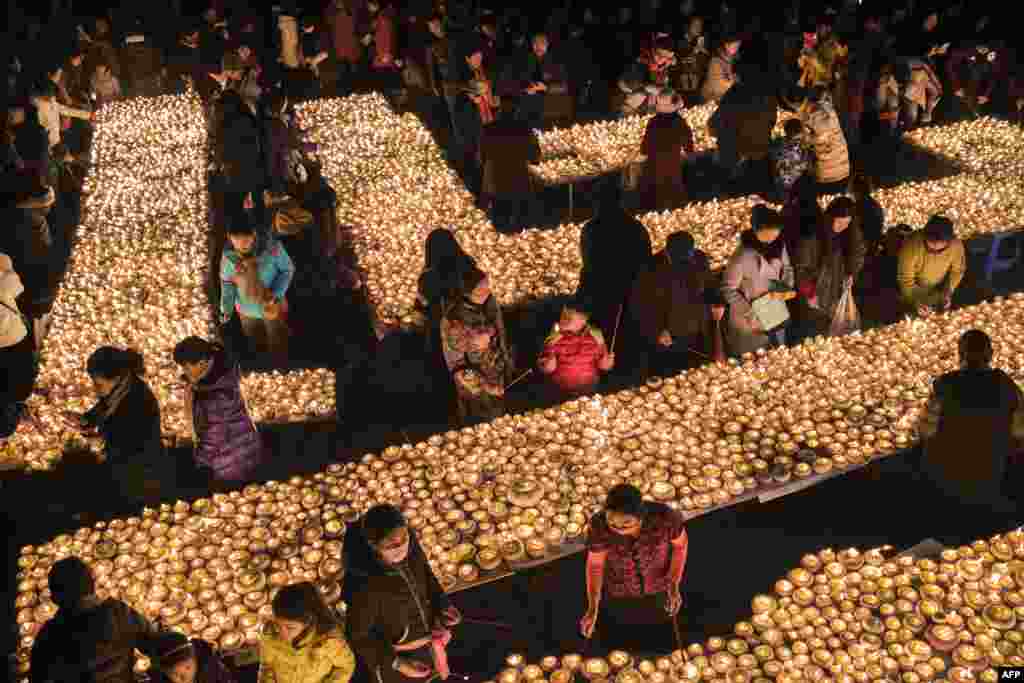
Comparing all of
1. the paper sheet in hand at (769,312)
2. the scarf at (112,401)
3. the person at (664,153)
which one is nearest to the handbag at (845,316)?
the paper sheet in hand at (769,312)

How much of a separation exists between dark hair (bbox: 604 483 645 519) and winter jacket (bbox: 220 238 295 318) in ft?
12.7

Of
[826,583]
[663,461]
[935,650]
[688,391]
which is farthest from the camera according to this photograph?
[688,391]

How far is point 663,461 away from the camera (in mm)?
5289

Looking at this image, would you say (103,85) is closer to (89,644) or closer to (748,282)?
Answer: (748,282)

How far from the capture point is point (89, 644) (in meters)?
4.21

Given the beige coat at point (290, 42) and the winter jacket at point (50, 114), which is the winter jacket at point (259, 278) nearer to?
the winter jacket at point (50, 114)

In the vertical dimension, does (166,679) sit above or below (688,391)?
below

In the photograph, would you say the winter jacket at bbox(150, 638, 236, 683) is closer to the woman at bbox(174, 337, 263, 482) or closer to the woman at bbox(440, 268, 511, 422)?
the woman at bbox(174, 337, 263, 482)

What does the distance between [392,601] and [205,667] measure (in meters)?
0.87

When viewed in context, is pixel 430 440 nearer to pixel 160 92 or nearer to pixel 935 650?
pixel 935 650

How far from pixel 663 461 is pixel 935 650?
1.63m

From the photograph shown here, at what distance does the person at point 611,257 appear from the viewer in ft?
24.5

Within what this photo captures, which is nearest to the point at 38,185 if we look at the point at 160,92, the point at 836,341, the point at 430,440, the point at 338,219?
the point at 338,219

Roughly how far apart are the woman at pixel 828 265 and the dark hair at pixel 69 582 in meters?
5.26
